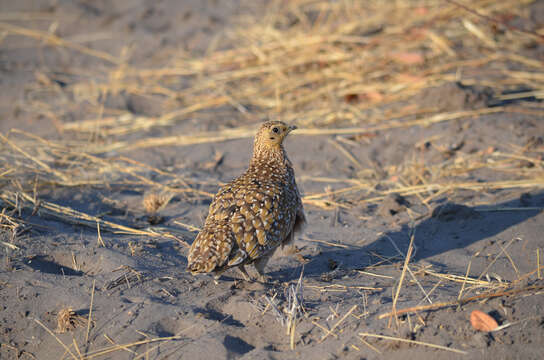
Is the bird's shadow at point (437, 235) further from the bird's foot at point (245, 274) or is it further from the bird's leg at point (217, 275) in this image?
the bird's leg at point (217, 275)

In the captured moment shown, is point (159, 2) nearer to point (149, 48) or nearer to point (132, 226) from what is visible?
point (149, 48)

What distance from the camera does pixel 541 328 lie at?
3.03 metres

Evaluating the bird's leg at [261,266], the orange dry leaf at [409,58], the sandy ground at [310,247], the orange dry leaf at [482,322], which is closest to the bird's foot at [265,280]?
the bird's leg at [261,266]

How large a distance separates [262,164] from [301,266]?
94 cm

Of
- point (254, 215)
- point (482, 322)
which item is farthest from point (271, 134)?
point (482, 322)

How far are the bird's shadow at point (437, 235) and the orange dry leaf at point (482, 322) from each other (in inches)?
50.2

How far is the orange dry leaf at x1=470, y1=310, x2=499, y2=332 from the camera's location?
304 cm

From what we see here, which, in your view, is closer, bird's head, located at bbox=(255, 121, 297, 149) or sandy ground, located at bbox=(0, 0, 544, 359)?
sandy ground, located at bbox=(0, 0, 544, 359)

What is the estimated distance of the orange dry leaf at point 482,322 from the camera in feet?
9.96

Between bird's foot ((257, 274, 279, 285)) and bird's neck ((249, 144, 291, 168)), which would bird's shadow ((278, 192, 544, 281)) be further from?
bird's neck ((249, 144, 291, 168))

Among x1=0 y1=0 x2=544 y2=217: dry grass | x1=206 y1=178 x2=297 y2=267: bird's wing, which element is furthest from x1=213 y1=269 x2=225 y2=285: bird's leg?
x1=0 y1=0 x2=544 y2=217: dry grass

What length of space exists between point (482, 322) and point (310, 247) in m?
1.86

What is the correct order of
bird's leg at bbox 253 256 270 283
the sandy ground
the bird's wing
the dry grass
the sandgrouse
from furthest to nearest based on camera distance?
the dry grass → bird's leg at bbox 253 256 270 283 → the bird's wing → the sandgrouse → the sandy ground

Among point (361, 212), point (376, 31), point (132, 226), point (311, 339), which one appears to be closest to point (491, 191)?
point (361, 212)
